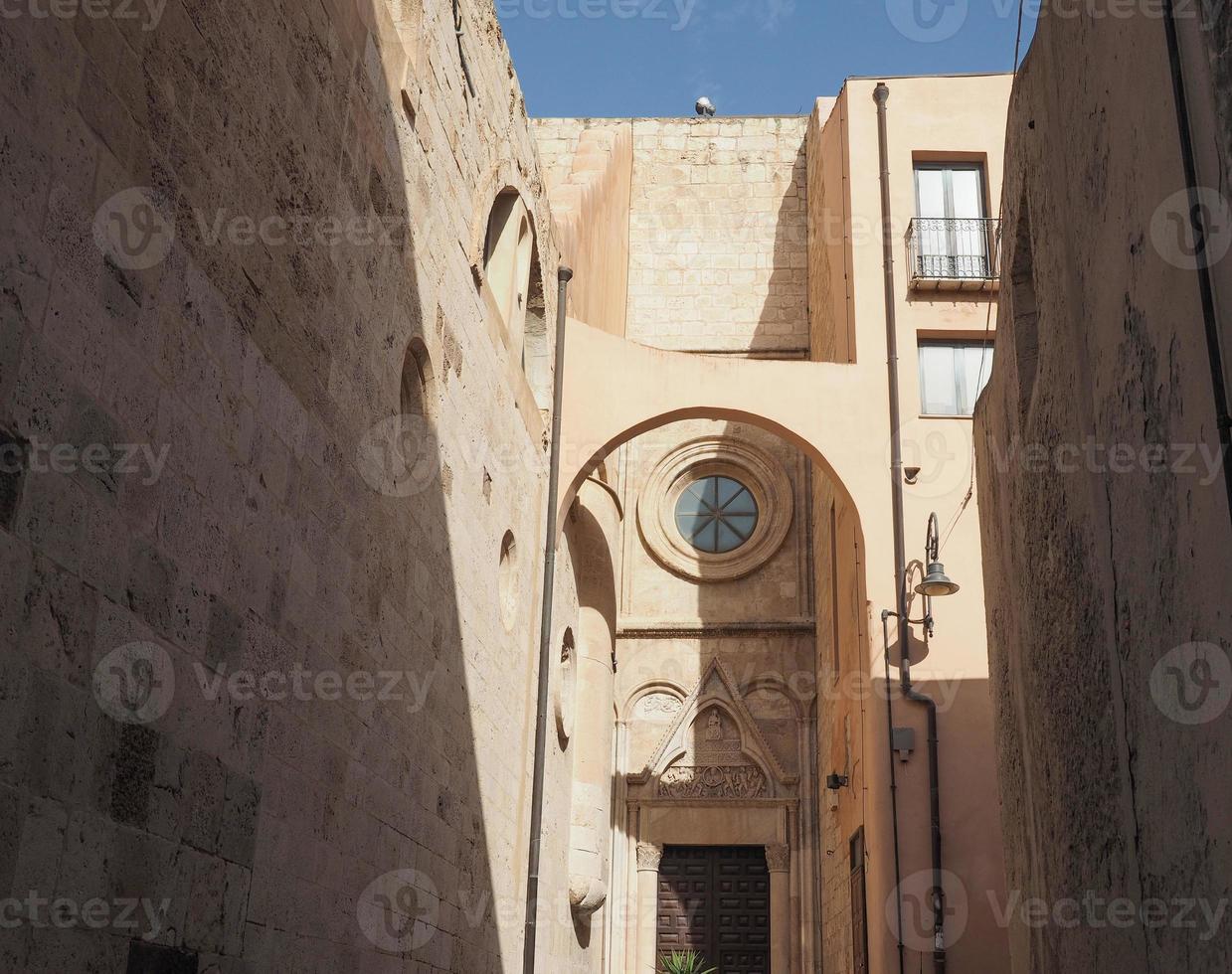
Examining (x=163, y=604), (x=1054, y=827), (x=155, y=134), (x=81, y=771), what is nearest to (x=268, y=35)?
(x=155, y=134)

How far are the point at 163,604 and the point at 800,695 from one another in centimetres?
1216

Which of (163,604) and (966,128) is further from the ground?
(966,128)

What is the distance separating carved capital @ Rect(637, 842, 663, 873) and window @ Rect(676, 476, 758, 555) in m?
3.78

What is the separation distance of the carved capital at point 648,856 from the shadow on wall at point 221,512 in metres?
7.78

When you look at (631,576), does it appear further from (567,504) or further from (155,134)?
(155,134)

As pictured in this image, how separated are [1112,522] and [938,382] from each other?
8.25 meters

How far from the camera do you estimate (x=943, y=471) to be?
38.8ft

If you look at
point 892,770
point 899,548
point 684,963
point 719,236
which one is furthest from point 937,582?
point 719,236

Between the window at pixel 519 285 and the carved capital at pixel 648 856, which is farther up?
the window at pixel 519 285

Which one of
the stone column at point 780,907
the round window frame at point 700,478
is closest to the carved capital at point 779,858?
the stone column at point 780,907

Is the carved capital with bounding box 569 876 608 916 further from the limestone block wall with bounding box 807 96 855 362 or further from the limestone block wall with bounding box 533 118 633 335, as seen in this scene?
the limestone block wall with bounding box 807 96 855 362

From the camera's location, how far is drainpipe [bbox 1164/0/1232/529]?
322 centimetres

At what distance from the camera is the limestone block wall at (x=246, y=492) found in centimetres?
383

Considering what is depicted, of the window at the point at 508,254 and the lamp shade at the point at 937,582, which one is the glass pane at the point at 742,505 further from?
the lamp shade at the point at 937,582
